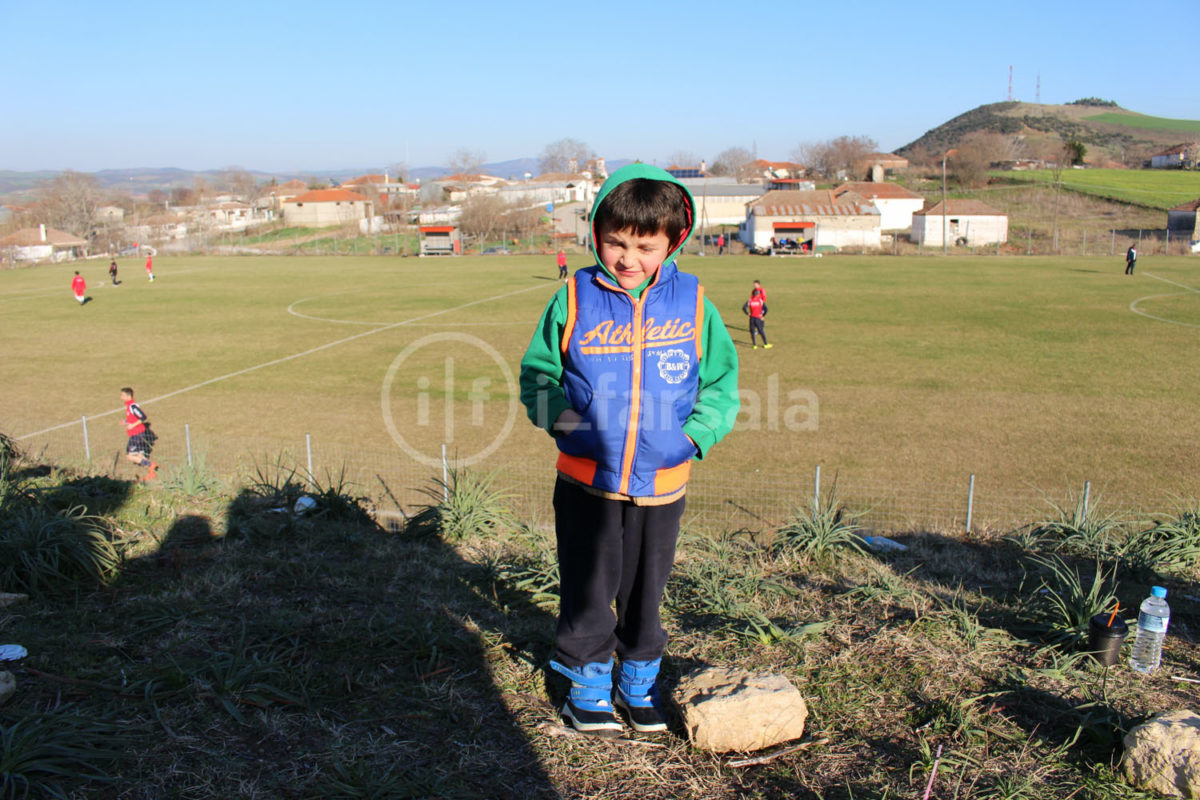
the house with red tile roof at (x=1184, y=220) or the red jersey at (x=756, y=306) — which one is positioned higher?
the house with red tile roof at (x=1184, y=220)

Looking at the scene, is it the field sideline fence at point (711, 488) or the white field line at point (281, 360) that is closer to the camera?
the field sideline fence at point (711, 488)

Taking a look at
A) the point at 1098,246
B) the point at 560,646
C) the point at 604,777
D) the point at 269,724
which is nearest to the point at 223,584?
the point at 269,724

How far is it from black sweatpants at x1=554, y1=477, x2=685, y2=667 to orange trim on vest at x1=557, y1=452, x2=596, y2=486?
50 mm

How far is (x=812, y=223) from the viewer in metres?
60.0

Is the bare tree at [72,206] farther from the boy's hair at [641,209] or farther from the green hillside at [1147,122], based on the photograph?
the green hillside at [1147,122]

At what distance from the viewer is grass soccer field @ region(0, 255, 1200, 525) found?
11.3 meters

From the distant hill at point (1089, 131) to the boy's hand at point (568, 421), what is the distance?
141 metres

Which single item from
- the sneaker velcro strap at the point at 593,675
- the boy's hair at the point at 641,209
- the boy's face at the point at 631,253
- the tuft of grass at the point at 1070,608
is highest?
the boy's hair at the point at 641,209

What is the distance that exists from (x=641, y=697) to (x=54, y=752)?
175 centimetres

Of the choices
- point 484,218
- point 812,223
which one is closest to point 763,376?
point 812,223

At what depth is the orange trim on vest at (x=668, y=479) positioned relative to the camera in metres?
2.68

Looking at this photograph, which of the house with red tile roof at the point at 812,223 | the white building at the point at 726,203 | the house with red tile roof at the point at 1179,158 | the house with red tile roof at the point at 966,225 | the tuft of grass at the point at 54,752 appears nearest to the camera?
the tuft of grass at the point at 54,752

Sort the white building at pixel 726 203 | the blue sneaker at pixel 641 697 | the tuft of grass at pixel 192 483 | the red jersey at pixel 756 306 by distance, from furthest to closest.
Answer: the white building at pixel 726 203
the red jersey at pixel 756 306
the tuft of grass at pixel 192 483
the blue sneaker at pixel 641 697
